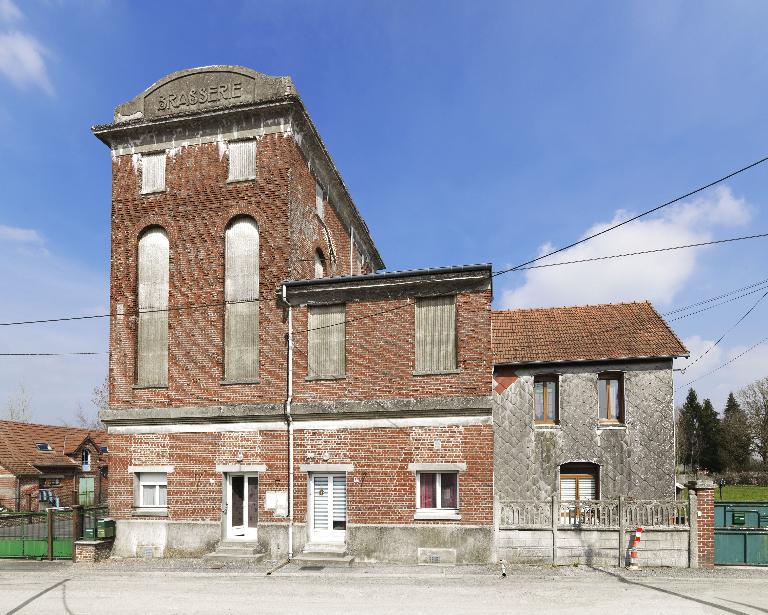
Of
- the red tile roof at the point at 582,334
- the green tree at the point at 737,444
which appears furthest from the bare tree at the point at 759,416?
the red tile roof at the point at 582,334

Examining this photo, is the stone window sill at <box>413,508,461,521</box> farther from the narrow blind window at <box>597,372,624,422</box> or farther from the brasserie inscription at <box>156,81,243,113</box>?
the brasserie inscription at <box>156,81,243,113</box>

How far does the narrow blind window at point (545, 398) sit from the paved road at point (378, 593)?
21.8 feet

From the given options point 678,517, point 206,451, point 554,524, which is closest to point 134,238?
point 206,451

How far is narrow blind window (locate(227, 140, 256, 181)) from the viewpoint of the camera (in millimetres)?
18594

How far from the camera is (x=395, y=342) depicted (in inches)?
672

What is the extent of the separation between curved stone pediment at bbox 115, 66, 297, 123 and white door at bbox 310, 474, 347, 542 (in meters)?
11.4

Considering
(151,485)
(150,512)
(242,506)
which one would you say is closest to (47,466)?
(151,485)

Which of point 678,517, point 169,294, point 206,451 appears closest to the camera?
point 678,517

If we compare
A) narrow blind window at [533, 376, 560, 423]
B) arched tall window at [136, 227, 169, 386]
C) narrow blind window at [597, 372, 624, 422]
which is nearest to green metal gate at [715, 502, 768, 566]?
narrow blind window at [597, 372, 624, 422]

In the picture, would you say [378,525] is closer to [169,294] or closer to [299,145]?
[169,294]

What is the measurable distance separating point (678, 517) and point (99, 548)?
15670 millimetres

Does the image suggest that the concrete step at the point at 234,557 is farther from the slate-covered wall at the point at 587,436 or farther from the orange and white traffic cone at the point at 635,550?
the orange and white traffic cone at the point at 635,550

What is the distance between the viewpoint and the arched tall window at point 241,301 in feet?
59.2

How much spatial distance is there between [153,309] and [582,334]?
14.5 meters
